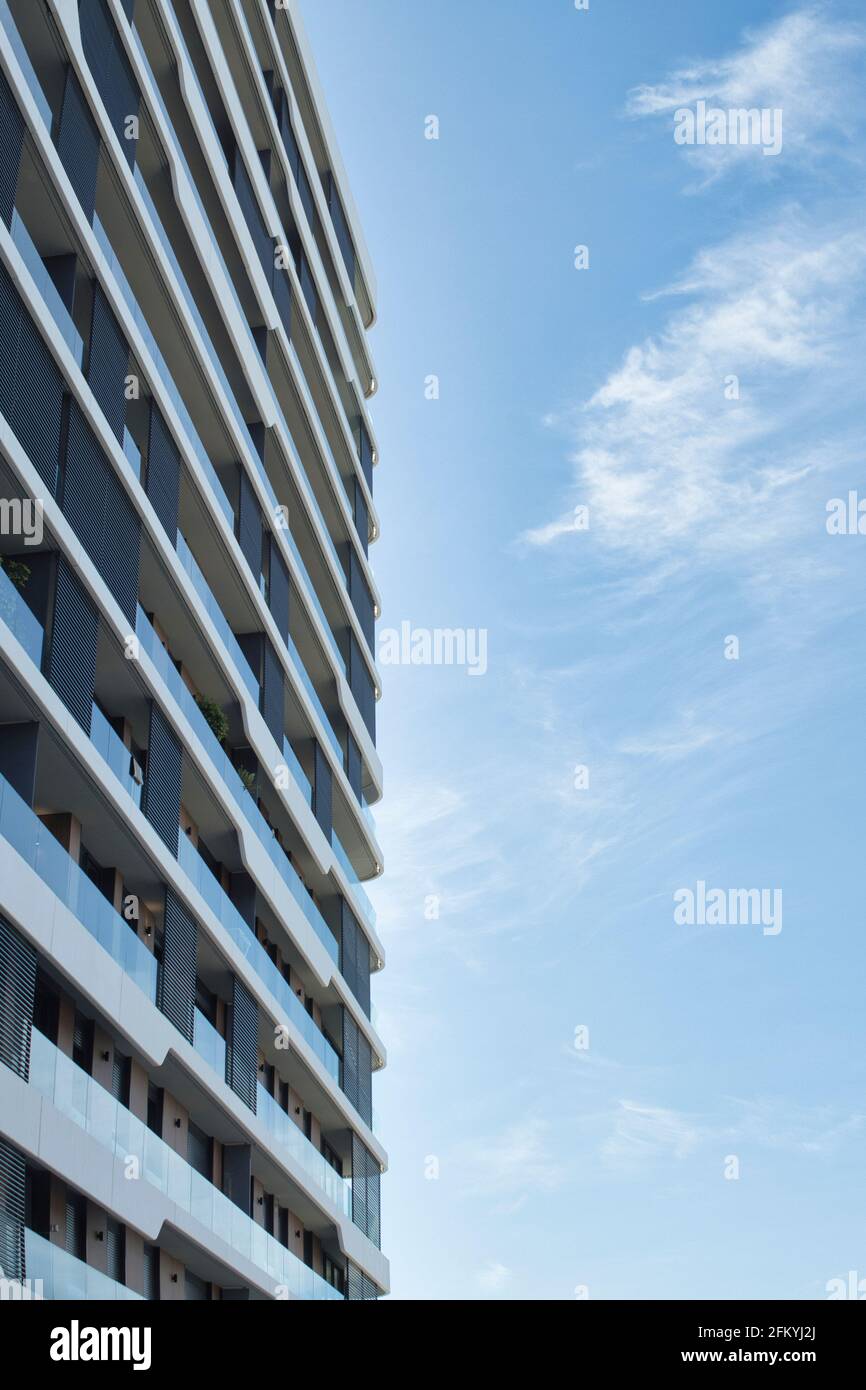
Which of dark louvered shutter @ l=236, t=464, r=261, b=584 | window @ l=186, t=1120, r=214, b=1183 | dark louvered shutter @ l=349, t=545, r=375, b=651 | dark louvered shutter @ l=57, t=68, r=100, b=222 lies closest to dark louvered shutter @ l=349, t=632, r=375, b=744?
dark louvered shutter @ l=349, t=545, r=375, b=651

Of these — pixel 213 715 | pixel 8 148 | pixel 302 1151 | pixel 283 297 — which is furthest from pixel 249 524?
pixel 302 1151

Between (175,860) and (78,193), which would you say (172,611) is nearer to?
(175,860)

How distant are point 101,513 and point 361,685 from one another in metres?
22.6

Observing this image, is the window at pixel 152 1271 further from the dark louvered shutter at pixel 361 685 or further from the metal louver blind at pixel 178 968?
the dark louvered shutter at pixel 361 685

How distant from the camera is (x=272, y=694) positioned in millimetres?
34969

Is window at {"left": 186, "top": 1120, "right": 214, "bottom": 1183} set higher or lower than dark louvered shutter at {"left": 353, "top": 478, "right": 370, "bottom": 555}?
lower

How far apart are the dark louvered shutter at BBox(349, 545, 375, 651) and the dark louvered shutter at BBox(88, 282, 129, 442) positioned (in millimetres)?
20444

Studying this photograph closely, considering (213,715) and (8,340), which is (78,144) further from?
(213,715)

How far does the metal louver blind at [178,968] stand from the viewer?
25875mm

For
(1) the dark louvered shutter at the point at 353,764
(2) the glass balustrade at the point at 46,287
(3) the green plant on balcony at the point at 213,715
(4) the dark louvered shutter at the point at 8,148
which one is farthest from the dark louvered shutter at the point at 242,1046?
(4) the dark louvered shutter at the point at 8,148

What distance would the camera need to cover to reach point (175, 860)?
86.8ft

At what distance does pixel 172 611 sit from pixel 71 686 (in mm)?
6931

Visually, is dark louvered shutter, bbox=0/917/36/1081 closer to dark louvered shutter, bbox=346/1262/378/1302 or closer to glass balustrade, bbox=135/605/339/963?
glass balustrade, bbox=135/605/339/963

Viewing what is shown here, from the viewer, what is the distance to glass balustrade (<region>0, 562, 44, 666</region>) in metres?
20.6
